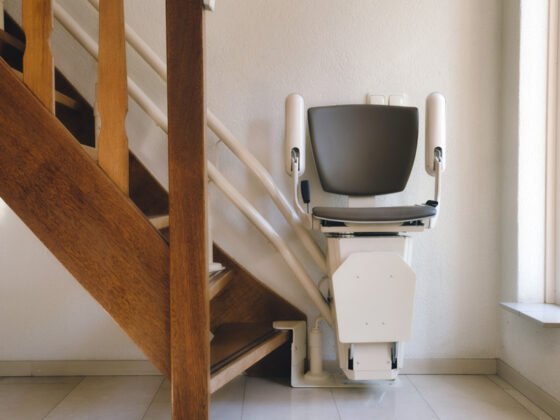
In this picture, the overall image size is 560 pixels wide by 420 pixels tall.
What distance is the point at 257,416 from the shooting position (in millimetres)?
1857

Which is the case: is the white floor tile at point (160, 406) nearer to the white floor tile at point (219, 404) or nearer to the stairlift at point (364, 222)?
the white floor tile at point (219, 404)

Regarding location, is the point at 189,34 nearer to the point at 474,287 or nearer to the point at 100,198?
the point at 100,198

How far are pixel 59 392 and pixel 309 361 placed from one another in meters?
0.96

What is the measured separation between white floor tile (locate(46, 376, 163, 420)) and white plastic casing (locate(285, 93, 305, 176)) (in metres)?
1.00

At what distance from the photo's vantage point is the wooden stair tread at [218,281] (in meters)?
1.78

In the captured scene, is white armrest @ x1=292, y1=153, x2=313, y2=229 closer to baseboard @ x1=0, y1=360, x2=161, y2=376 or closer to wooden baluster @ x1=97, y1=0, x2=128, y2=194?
wooden baluster @ x1=97, y1=0, x2=128, y2=194

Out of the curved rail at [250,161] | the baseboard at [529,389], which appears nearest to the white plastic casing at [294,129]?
the curved rail at [250,161]

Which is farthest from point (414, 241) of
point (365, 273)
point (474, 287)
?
point (365, 273)

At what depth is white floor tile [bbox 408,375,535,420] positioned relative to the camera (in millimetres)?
1854

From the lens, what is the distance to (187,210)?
146cm

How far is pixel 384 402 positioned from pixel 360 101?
1.18 m

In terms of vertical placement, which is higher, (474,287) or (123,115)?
(123,115)

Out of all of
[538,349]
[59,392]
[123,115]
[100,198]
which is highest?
[123,115]

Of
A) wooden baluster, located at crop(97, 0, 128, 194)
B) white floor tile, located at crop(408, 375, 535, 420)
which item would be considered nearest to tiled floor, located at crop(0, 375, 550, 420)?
white floor tile, located at crop(408, 375, 535, 420)
